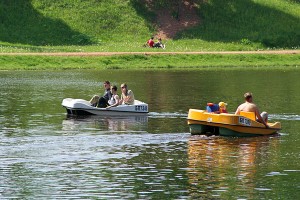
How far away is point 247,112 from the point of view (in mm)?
37125

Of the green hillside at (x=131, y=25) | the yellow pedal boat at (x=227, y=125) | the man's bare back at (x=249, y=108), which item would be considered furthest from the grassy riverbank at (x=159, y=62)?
the yellow pedal boat at (x=227, y=125)

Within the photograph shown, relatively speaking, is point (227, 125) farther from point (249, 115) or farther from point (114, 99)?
point (114, 99)

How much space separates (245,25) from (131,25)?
37.2 feet

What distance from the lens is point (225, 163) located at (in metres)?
30.3

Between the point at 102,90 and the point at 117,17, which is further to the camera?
the point at 117,17

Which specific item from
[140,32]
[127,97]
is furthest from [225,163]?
[140,32]

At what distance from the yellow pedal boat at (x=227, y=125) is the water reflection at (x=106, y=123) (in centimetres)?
318

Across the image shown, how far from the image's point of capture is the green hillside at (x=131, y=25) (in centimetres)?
8925

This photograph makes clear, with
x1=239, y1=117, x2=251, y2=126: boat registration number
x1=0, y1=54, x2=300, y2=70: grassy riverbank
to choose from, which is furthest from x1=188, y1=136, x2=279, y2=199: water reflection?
x1=0, y1=54, x2=300, y2=70: grassy riverbank

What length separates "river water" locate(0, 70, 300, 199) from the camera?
26188 mm

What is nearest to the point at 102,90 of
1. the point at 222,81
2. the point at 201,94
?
the point at 201,94

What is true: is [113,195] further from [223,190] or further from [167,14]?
[167,14]

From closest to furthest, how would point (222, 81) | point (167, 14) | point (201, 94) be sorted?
point (201, 94) → point (222, 81) → point (167, 14)

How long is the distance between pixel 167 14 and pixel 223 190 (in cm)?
7388
